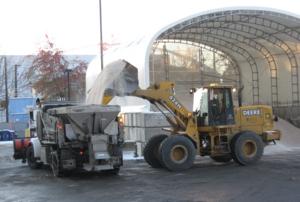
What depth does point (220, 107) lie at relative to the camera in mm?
19984

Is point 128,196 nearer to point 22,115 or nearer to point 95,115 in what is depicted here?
point 95,115

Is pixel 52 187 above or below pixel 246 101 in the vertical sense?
below

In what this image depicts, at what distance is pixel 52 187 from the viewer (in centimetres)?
1567

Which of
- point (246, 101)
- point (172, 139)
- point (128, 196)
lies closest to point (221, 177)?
point (172, 139)

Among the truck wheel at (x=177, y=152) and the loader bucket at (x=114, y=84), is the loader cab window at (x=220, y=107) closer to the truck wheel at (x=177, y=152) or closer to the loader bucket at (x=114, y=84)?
the truck wheel at (x=177, y=152)

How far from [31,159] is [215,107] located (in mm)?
7047

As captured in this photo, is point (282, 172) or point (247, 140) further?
point (247, 140)

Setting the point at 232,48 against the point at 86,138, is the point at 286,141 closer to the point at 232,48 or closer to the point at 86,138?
the point at 232,48

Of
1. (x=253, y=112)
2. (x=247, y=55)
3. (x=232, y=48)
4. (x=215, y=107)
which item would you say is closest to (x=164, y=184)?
(x=215, y=107)

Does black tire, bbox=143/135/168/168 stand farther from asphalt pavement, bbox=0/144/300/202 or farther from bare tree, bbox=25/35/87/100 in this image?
bare tree, bbox=25/35/87/100

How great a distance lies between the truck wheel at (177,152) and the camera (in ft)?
61.0

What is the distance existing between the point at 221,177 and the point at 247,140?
11.7 ft

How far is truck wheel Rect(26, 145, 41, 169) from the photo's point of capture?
2134cm

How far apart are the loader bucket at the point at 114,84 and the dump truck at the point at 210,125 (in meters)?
0.05
